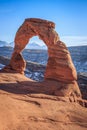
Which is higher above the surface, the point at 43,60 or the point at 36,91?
the point at 36,91

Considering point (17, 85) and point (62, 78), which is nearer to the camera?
point (17, 85)

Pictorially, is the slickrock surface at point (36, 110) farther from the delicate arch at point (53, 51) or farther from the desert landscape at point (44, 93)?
the delicate arch at point (53, 51)

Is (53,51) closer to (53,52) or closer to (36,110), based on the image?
(53,52)

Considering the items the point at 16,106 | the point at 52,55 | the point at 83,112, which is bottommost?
the point at 83,112

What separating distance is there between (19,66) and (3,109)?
12945 millimetres

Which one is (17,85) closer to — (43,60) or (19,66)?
(19,66)

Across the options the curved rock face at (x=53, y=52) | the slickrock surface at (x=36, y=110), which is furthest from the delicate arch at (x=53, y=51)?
the slickrock surface at (x=36, y=110)

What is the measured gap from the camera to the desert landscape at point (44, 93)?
12844mm

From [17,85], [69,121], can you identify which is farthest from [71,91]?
[69,121]

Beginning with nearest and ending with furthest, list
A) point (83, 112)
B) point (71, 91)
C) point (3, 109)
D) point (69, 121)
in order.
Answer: point (3, 109) < point (69, 121) < point (83, 112) < point (71, 91)

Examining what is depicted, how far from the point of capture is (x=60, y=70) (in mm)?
21391

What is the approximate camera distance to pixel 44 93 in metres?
18.9

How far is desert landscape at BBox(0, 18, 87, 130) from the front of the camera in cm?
1284

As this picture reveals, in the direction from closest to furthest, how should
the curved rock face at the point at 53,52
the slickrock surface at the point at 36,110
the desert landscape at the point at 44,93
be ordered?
the slickrock surface at the point at 36,110 → the desert landscape at the point at 44,93 → the curved rock face at the point at 53,52
